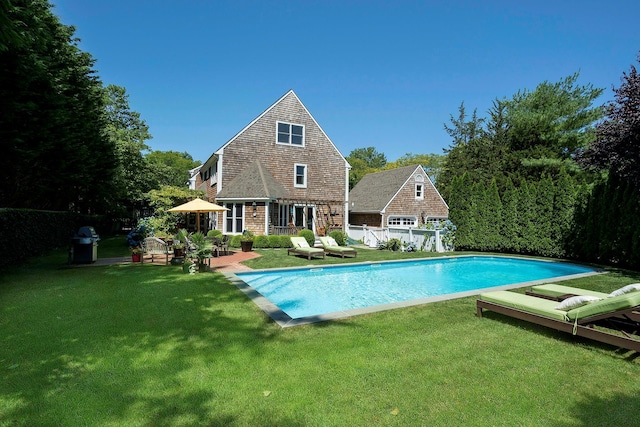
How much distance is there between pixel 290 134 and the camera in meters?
23.9

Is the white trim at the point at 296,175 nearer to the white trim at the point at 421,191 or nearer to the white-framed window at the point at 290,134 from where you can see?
the white-framed window at the point at 290,134

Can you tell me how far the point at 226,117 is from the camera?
2938 centimetres

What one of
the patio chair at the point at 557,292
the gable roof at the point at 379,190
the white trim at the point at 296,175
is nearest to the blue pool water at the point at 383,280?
the patio chair at the point at 557,292

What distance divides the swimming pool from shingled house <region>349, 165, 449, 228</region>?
35.0 feet

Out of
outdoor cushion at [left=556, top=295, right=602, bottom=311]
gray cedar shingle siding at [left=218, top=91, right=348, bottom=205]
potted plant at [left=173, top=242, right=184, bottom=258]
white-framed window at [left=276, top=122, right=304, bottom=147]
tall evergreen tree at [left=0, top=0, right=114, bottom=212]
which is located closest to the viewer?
outdoor cushion at [left=556, top=295, right=602, bottom=311]

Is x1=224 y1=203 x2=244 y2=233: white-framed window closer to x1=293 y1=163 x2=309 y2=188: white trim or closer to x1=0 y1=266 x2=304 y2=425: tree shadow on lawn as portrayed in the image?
x1=293 y1=163 x2=309 y2=188: white trim

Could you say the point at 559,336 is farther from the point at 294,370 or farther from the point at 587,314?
the point at 294,370

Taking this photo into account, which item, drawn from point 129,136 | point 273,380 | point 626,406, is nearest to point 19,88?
point 273,380

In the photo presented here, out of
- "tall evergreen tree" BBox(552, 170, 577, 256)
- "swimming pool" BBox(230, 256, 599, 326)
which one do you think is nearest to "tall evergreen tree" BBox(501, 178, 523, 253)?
"tall evergreen tree" BBox(552, 170, 577, 256)

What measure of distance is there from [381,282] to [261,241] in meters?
9.81

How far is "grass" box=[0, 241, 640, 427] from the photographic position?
3.13m

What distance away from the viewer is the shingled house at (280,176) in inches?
837

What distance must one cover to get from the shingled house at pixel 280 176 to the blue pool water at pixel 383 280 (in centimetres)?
901

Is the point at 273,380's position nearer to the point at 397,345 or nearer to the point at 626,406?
the point at 397,345
